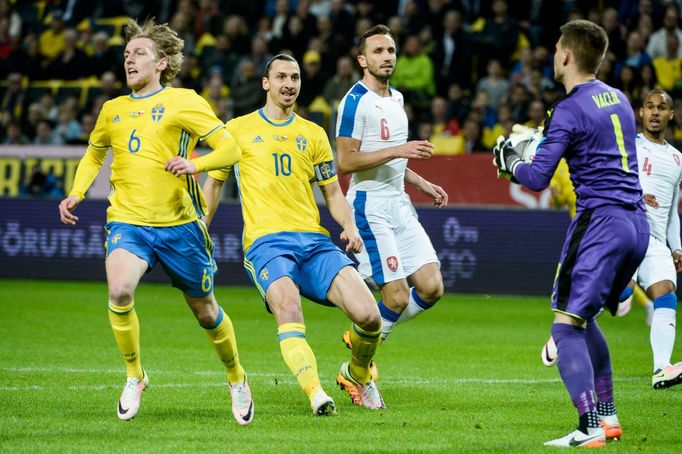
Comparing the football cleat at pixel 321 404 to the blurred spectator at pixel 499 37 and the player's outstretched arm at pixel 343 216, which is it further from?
the blurred spectator at pixel 499 37

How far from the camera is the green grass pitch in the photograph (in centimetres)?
635

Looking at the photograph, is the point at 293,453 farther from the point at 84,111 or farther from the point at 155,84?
the point at 84,111

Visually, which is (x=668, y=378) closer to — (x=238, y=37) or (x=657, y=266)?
(x=657, y=266)

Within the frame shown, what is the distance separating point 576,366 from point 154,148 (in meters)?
2.96

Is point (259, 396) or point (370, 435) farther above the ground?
point (370, 435)

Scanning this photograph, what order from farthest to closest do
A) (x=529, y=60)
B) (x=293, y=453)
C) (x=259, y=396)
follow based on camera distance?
1. (x=529, y=60)
2. (x=259, y=396)
3. (x=293, y=453)

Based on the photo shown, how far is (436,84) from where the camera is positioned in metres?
19.7

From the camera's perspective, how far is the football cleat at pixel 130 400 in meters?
6.92

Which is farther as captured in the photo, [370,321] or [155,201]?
[370,321]

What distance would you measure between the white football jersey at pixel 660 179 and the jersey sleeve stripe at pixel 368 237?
2.50m

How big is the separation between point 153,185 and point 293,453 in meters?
2.14

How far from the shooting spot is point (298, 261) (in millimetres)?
7371

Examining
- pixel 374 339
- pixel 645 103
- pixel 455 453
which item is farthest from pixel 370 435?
pixel 645 103

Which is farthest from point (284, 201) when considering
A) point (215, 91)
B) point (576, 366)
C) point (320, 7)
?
point (320, 7)
